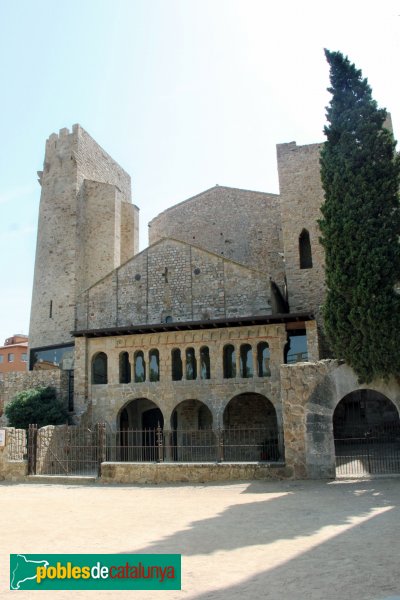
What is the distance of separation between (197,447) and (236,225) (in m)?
16.4

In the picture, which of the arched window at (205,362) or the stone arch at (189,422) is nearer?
the arched window at (205,362)

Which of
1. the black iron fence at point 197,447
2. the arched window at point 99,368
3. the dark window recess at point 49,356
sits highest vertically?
the dark window recess at point 49,356

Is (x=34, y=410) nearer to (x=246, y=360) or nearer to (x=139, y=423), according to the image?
(x=139, y=423)

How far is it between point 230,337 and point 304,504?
11741mm

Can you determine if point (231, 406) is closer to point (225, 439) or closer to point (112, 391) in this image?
point (225, 439)

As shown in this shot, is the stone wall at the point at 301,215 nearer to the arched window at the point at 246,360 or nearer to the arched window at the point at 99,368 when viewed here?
the arched window at the point at 246,360

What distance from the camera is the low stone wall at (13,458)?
60.7 feet

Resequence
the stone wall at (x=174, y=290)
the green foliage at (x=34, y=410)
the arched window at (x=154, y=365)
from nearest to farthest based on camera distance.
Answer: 1. the green foliage at (x=34, y=410)
2. the arched window at (x=154, y=365)
3. the stone wall at (x=174, y=290)

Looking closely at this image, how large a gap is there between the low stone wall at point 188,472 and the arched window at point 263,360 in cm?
678

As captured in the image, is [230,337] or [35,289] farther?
[35,289]

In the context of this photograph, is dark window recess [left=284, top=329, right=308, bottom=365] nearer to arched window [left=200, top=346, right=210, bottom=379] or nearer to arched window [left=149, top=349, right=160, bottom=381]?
arched window [left=200, top=346, right=210, bottom=379]

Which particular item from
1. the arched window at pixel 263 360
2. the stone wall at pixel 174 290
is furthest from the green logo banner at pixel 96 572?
the stone wall at pixel 174 290

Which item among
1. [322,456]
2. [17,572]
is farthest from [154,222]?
[17,572]

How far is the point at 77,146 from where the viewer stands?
31609 millimetres
